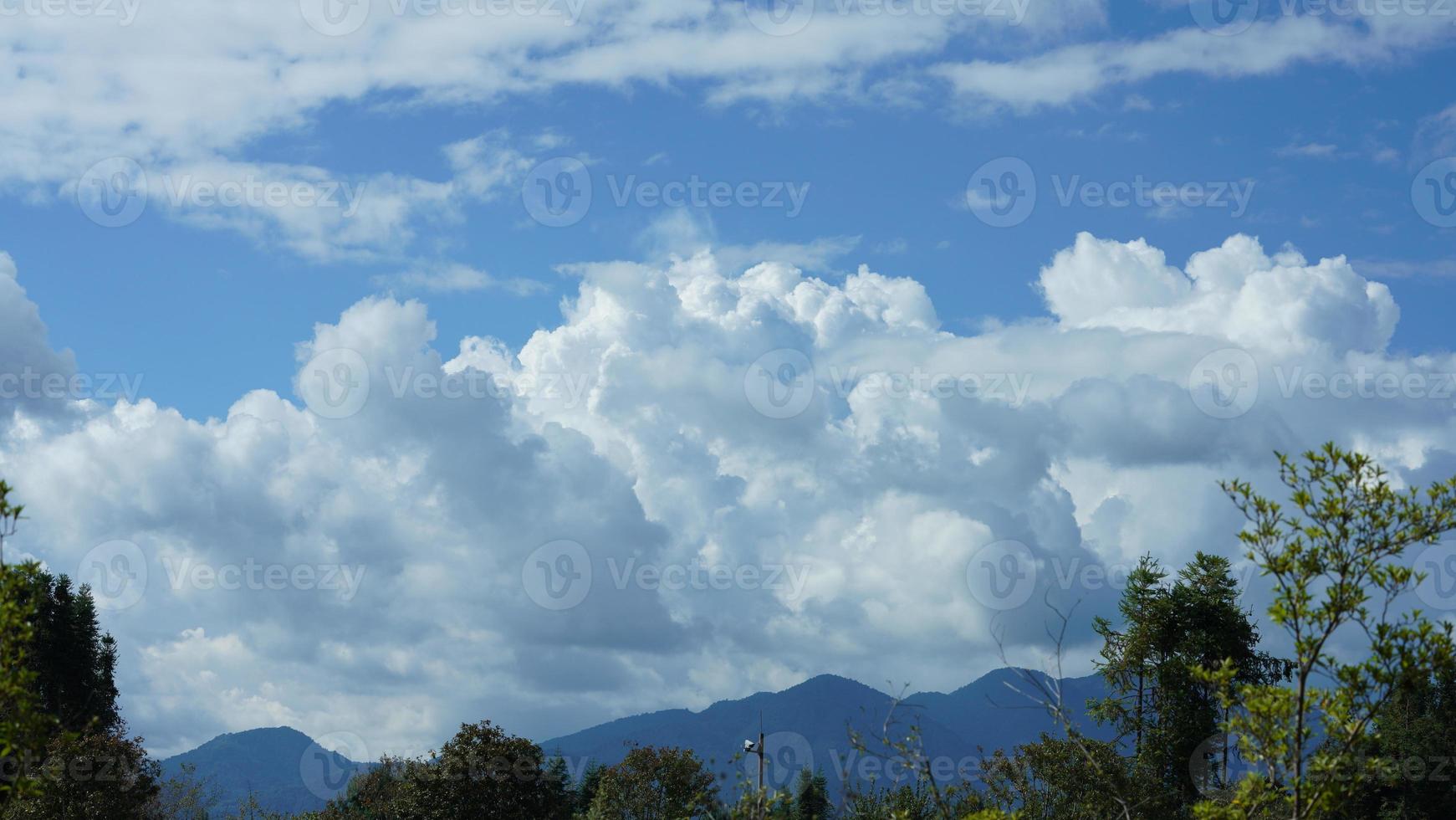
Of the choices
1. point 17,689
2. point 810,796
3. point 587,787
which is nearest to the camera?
point 17,689

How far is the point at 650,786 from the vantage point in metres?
49.0

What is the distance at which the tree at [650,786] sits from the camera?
157ft

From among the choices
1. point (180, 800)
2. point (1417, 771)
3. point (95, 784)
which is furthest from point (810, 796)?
point (95, 784)

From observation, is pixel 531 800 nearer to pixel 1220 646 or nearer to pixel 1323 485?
pixel 1220 646

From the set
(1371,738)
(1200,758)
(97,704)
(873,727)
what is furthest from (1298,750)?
(97,704)

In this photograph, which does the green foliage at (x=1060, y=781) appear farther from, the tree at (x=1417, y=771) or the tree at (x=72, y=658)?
the tree at (x=72, y=658)

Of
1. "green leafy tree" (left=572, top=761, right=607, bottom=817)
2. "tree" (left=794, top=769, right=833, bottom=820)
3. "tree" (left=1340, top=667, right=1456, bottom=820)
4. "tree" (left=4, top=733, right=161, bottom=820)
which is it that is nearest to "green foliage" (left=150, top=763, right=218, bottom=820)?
"tree" (left=4, top=733, right=161, bottom=820)

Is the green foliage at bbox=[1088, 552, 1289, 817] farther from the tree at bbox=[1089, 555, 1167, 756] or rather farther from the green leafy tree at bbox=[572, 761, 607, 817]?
the green leafy tree at bbox=[572, 761, 607, 817]

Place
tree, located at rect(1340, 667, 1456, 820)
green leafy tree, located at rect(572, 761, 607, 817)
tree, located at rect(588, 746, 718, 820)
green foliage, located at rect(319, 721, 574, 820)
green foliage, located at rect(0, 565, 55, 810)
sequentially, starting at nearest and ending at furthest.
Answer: green foliage, located at rect(0, 565, 55, 810) < green foliage, located at rect(319, 721, 574, 820) < tree, located at rect(588, 746, 718, 820) < tree, located at rect(1340, 667, 1456, 820) < green leafy tree, located at rect(572, 761, 607, 817)

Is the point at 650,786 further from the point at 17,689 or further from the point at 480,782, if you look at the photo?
the point at 17,689

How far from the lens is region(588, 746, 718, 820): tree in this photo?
47781mm

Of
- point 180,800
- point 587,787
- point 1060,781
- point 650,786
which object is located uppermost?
point 180,800

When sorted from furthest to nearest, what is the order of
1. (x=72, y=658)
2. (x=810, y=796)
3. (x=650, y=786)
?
(x=810, y=796) → (x=72, y=658) → (x=650, y=786)

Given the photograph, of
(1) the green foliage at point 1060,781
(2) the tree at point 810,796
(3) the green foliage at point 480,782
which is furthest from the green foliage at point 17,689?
(2) the tree at point 810,796
